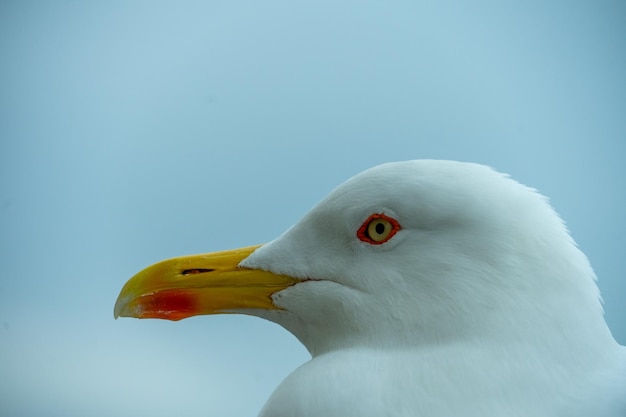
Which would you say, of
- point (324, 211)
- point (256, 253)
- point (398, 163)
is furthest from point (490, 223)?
point (256, 253)

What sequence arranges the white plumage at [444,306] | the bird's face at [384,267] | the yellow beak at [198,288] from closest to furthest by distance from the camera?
1. the white plumage at [444,306]
2. the bird's face at [384,267]
3. the yellow beak at [198,288]

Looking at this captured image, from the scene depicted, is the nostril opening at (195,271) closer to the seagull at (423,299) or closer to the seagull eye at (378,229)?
the seagull at (423,299)

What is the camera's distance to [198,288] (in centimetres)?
159

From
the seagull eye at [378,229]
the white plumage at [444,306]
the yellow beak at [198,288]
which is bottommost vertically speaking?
the white plumage at [444,306]

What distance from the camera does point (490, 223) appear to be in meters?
1.38

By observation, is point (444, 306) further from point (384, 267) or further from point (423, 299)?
point (384, 267)

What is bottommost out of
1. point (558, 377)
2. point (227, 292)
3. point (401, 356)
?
point (558, 377)

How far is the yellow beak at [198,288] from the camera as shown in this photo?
158 cm

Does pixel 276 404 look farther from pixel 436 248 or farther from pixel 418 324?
pixel 436 248

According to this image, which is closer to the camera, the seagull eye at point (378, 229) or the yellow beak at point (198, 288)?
the seagull eye at point (378, 229)

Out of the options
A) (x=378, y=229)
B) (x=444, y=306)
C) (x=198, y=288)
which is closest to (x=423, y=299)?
(x=444, y=306)

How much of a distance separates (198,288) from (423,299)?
0.50m

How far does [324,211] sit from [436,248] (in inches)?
10.1

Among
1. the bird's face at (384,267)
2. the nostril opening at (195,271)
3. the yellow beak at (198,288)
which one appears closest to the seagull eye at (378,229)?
the bird's face at (384,267)
